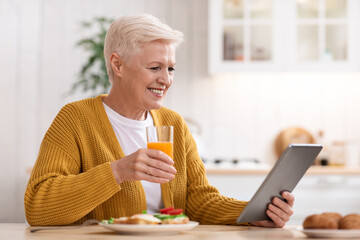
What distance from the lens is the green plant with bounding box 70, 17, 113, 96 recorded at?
379 centimetres

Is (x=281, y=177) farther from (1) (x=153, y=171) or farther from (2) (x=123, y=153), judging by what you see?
(2) (x=123, y=153)

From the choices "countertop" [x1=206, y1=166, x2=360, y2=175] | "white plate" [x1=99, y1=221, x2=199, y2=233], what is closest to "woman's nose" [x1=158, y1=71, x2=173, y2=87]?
"white plate" [x1=99, y1=221, x2=199, y2=233]

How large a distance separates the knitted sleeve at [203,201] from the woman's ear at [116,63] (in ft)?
1.09

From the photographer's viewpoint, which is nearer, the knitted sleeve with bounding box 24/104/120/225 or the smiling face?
the knitted sleeve with bounding box 24/104/120/225

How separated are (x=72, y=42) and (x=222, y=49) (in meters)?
1.20

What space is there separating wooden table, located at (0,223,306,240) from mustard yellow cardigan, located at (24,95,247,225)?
82mm

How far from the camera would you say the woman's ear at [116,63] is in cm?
180

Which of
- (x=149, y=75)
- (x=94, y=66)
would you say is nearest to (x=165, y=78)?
(x=149, y=75)

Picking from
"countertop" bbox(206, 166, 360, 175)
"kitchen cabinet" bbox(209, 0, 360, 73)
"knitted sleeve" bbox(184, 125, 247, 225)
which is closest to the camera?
"knitted sleeve" bbox(184, 125, 247, 225)

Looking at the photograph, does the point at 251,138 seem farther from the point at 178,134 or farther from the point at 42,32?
the point at 178,134

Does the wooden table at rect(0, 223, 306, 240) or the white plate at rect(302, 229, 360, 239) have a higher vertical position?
the white plate at rect(302, 229, 360, 239)

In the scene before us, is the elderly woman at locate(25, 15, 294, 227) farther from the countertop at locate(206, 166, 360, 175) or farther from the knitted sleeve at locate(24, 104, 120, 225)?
the countertop at locate(206, 166, 360, 175)

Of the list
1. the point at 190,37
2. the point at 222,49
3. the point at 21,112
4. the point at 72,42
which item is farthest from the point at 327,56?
the point at 21,112

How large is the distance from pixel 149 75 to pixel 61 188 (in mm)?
476
